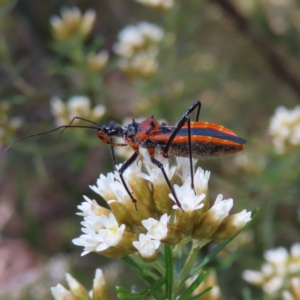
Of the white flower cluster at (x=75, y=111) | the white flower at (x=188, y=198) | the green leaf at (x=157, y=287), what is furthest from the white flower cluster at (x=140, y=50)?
the green leaf at (x=157, y=287)

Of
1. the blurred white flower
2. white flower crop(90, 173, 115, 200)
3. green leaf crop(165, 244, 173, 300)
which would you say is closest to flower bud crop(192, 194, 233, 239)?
green leaf crop(165, 244, 173, 300)

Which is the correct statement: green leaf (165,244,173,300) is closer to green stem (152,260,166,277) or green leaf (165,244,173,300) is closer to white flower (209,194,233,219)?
green stem (152,260,166,277)

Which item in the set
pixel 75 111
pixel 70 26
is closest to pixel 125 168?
pixel 75 111

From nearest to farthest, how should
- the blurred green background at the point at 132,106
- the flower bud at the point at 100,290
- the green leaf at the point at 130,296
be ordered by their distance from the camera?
the green leaf at the point at 130,296
the flower bud at the point at 100,290
the blurred green background at the point at 132,106

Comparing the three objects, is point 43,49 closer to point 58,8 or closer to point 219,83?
point 58,8

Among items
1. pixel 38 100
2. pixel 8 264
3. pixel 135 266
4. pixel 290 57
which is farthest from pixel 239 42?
pixel 135 266

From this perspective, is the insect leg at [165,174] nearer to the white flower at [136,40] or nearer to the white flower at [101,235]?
the white flower at [101,235]
